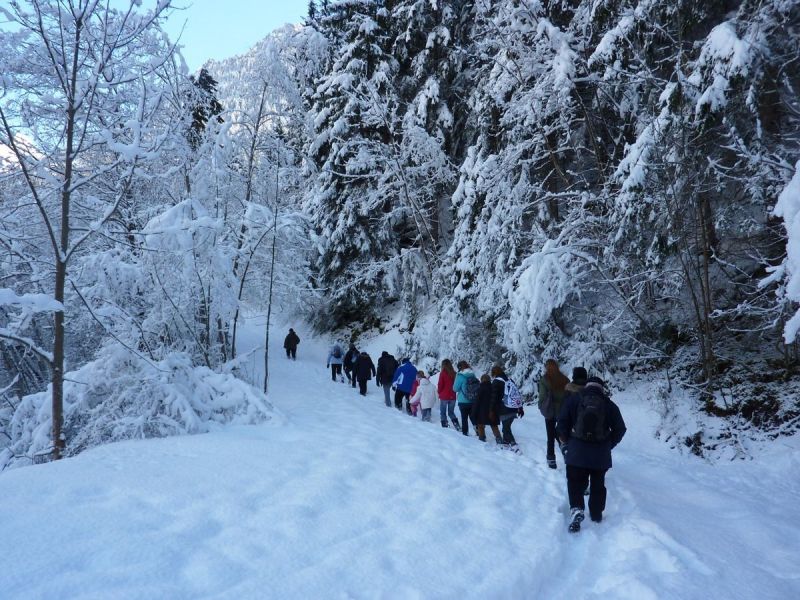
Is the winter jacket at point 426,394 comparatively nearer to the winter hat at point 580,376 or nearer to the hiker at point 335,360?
the winter hat at point 580,376

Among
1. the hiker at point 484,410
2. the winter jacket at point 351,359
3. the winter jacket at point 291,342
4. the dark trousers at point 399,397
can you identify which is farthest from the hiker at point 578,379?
the winter jacket at point 291,342

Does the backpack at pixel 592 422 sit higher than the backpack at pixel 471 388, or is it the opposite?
the backpack at pixel 592 422

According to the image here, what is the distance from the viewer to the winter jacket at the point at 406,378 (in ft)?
38.2

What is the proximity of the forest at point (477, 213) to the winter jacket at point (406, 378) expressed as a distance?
2.51 metres

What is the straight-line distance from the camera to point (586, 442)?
189 inches

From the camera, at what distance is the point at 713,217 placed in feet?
29.1

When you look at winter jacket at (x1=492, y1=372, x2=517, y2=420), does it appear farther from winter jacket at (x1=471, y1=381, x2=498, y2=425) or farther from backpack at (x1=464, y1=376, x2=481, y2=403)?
backpack at (x1=464, y1=376, x2=481, y2=403)

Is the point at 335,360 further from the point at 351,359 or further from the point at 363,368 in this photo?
the point at 363,368

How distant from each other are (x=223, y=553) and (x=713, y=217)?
9848 mm

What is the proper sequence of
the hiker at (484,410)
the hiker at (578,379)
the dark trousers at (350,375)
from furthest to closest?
1. the dark trousers at (350,375)
2. the hiker at (484,410)
3. the hiker at (578,379)

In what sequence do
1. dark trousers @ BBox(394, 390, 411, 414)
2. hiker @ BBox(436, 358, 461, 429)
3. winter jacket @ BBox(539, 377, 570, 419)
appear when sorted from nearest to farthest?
winter jacket @ BBox(539, 377, 570, 419)
hiker @ BBox(436, 358, 461, 429)
dark trousers @ BBox(394, 390, 411, 414)

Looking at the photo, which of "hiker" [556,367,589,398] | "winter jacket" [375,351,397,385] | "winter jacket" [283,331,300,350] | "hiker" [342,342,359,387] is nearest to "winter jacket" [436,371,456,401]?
"winter jacket" [375,351,397,385]

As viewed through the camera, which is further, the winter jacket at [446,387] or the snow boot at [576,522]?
the winter jacket at [446,387]

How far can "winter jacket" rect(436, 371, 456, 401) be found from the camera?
9.85 meters
